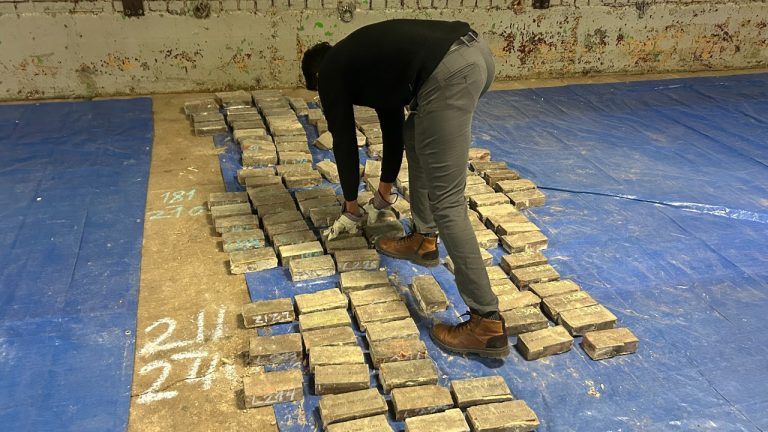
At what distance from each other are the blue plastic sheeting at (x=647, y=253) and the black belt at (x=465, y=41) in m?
1.37

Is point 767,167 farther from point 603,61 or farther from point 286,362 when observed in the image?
point 286,362

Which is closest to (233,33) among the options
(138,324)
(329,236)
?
(329,236)

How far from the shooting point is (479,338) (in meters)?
2.68

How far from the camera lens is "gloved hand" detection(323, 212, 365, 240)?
345 centimetres

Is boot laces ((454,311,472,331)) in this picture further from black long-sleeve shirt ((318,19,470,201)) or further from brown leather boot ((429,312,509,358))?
black long-sleeve shirt ((318,19,470,201))

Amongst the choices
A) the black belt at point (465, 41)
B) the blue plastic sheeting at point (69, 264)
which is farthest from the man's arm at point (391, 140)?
the blue plastic sheeting at point (69, 264)

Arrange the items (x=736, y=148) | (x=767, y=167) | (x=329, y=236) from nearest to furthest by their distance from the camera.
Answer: (x=329, y=236)
(x=767, y=167)
(x=736, y=148)

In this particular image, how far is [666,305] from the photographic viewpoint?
312cm

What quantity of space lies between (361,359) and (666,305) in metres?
1.75

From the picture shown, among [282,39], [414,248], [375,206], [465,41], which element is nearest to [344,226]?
[375,206]

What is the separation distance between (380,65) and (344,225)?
3.89ft

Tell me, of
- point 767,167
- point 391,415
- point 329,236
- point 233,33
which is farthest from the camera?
point 233,33

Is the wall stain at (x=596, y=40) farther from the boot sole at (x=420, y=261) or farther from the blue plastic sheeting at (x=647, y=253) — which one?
the boot sole at (x=420, y=261)

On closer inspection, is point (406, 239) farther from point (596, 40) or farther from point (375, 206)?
point (596, 40)
